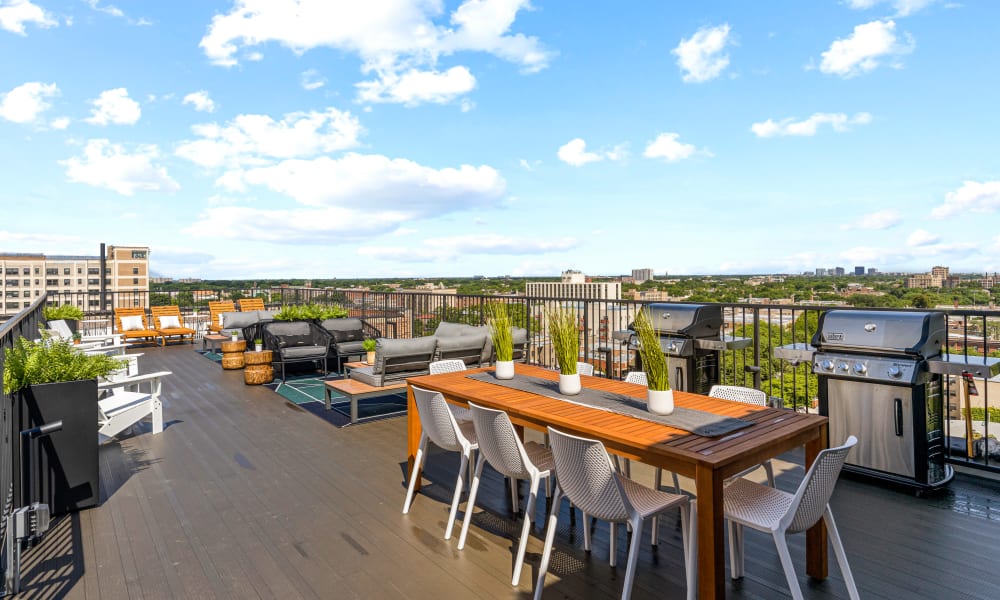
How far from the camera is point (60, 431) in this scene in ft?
10.5

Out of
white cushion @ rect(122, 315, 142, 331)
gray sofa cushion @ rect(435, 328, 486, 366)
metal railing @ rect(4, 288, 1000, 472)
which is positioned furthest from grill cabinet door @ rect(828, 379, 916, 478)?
white cushion @ rect(122, 315, 142, 331)

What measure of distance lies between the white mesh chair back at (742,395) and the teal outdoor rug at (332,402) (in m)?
3.74

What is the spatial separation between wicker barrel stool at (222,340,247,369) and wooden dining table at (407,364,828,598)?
6.94 meters

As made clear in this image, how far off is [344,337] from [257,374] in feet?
4.77

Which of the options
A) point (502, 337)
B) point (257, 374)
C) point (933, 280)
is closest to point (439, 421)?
point (502, 337)

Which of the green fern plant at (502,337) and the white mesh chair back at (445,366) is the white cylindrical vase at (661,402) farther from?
the white mesh chair back at (445,366)

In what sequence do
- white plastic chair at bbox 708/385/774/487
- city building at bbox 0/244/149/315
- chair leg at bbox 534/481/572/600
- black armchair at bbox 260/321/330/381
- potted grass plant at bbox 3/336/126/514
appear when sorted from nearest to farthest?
chair leg at bbox 534/481/572/600 < white plastic chair at bbox 708/385/774/487 < potted grass plant at bbox 3/336/126/514 < black armchair at bbox 260/321/330/381 < city building at bbox 0/244/149/315

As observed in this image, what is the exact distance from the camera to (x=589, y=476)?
207cm

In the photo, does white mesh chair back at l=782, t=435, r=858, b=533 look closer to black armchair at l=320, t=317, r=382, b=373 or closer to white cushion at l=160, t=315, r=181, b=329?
black armchair at l=320, t=317, r=382, b=373

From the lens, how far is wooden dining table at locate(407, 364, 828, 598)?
1852mm

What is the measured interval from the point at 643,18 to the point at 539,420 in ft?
41.1

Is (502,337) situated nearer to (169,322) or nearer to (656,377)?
(656,377)

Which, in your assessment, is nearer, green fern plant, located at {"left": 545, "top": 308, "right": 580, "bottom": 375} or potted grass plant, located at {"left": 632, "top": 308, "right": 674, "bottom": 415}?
potted grass plant, located at {"left": 632, "top": 308, "right": 674, "bottom": 415}

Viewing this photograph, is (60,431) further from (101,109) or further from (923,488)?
(101,109)
